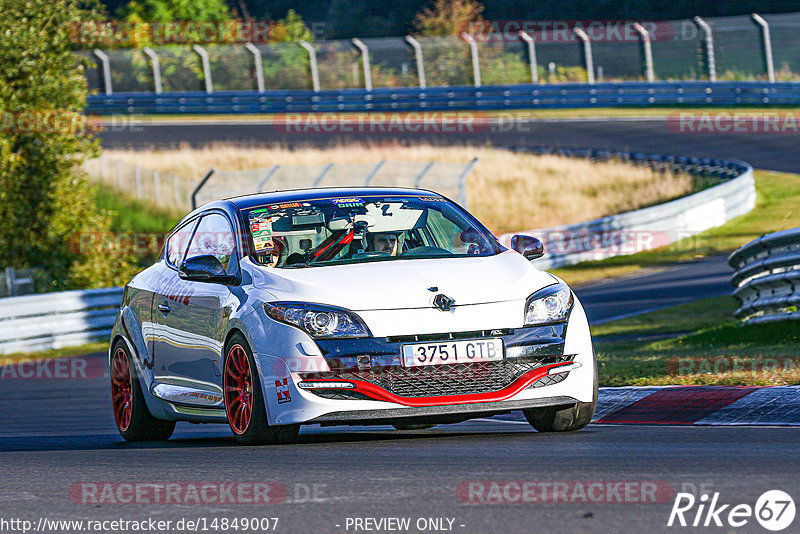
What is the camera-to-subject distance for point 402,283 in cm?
764

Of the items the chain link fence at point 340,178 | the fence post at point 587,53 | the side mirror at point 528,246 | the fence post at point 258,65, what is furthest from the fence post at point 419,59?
the side mirror at point 528,246

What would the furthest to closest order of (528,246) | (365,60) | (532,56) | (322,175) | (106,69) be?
1. (106,69)
2. (365,60)
3. (532,56)
4. (322,175)
5. (528,246)

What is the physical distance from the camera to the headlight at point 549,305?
773cm

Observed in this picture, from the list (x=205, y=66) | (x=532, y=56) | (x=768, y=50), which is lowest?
(x=205, y=66)

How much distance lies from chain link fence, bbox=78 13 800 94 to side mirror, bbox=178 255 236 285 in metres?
36.4

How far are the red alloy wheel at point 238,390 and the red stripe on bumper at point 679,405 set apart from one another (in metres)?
2.55

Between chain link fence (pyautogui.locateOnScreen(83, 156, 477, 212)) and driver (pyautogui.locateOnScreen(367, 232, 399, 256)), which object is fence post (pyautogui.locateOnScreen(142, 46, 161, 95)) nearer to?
chain link fence (pyautogui.locateOnScreen(83, 156, 477, 212))

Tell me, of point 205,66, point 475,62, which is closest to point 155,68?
point 205,66

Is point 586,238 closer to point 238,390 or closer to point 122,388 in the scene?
point 122,388

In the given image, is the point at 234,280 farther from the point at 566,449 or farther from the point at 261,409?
the point at 566,449

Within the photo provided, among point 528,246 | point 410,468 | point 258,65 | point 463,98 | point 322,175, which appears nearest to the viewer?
point 410,468

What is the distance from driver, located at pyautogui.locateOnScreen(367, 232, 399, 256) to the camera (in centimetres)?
845

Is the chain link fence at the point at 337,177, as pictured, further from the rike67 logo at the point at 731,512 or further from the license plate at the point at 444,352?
the rike67 logo at the point at 731,512

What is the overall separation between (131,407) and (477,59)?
1541 inches
